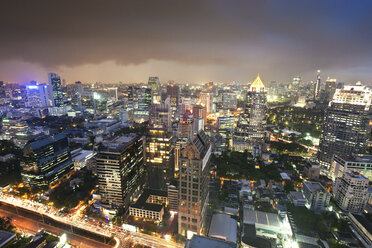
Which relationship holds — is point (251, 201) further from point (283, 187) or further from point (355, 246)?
point (355, 246)

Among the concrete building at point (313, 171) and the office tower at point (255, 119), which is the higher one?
the office tower at point (255, 119)

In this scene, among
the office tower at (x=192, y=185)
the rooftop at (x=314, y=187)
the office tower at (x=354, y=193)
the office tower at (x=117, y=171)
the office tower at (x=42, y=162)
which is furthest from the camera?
the office tower at (x=42, y=162)

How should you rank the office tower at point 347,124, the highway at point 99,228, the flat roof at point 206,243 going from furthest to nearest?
the office tower at point 347,124 < the highway at point 99,228 < the flat roof at point 206,243

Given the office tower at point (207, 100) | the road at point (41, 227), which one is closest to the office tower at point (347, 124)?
the road at point (41, 227)

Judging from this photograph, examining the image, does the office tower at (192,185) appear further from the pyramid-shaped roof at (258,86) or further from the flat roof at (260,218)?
the pyramid-shaped roof at (258,86)

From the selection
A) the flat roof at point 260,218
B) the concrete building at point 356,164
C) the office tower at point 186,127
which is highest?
the office tower at point 186,127

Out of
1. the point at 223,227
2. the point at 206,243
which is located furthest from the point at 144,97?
the point at 206,243

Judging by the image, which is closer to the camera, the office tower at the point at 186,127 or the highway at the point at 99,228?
the highway at the point at 99,228
